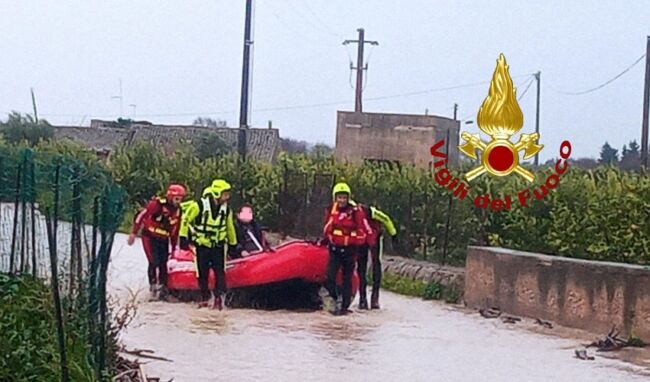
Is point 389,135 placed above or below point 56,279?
above

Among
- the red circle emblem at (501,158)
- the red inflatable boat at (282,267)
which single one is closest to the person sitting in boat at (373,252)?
the red inflatable boat at (282,267)

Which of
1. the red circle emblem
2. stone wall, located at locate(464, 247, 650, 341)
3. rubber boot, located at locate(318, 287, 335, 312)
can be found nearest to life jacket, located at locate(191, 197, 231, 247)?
rubber boot, located at locate(318, 287, 335, 312)

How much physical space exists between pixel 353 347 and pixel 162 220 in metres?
4.39

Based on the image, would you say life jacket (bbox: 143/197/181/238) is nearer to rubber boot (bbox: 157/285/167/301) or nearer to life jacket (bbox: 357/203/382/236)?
rubber boot (bbox: 157/285/167/301)

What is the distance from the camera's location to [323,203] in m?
25.2

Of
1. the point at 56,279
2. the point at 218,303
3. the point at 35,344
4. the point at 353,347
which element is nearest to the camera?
the point at 56,279

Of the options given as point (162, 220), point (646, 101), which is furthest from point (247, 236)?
point (646, 101)

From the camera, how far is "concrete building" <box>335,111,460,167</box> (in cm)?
3991

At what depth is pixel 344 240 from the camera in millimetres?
15312

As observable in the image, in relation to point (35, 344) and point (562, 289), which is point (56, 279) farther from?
point (562, 289)

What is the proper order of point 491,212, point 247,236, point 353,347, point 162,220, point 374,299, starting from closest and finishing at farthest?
point 353,347 < point 162,220 < point 374,299 < point 247,236 < point 491,212

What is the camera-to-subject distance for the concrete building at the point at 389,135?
3991 cm

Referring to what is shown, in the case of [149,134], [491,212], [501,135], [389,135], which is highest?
[149,134]

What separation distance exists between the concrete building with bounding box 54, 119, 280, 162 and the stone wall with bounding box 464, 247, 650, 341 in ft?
Result: 116
